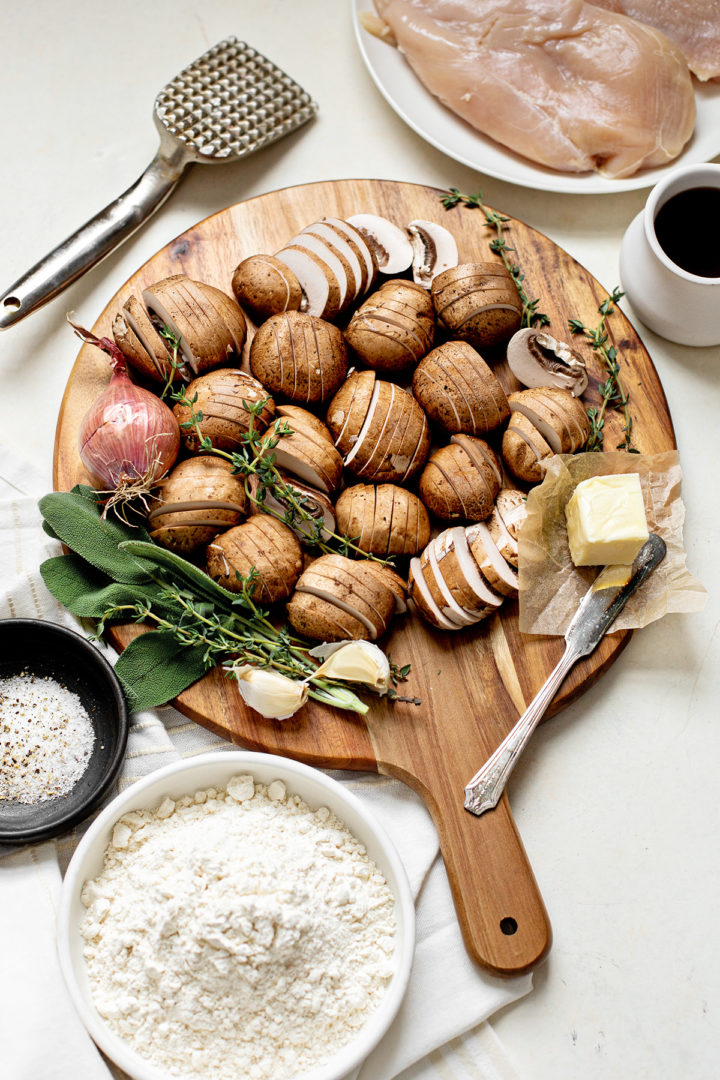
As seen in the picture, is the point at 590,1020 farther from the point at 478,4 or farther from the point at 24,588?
the point at 478,4

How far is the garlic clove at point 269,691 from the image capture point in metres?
1.46

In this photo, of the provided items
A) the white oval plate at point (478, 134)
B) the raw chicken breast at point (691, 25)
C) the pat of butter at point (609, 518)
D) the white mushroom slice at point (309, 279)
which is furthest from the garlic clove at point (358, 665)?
the raw chicken breast at point (691, 25)

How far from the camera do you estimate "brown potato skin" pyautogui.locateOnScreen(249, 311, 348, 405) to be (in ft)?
5.20

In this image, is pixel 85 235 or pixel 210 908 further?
pixel 85 235

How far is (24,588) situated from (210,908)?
2.08ft

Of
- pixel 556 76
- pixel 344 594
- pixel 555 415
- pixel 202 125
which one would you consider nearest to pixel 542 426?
pixel 555 415

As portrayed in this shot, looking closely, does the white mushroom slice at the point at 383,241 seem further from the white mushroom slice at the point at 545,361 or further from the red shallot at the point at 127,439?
the red shallot at the point at 127,439

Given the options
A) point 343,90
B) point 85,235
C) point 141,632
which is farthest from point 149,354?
point 343,90

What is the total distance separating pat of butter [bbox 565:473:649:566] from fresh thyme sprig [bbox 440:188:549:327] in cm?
35

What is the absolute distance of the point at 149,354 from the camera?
1597 millimetres

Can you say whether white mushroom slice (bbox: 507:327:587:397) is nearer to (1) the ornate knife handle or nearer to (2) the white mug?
(2) the white mug

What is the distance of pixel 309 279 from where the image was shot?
1.66m

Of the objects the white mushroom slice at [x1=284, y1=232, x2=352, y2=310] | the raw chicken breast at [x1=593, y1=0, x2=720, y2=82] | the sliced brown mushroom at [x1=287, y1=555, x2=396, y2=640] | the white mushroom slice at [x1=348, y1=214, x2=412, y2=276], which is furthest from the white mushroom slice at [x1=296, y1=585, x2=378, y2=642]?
the raw chicken breast at [x1=593, y1=0, x2=720, y2=82]

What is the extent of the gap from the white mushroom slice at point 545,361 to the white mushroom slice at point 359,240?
287mm
